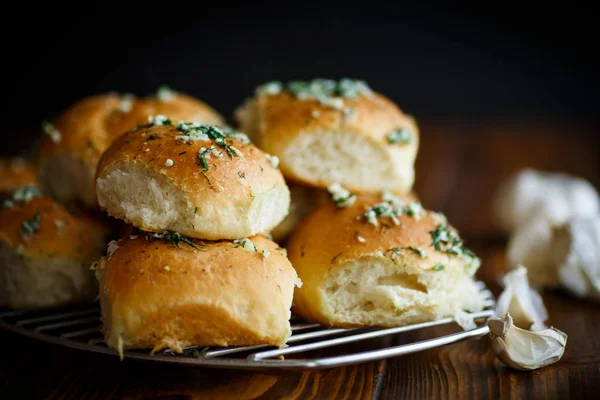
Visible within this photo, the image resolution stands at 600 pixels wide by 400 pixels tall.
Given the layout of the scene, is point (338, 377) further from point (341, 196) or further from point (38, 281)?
point (38, 281)

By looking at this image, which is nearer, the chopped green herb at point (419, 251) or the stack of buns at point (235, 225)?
the stack of buns at point (235, 225)

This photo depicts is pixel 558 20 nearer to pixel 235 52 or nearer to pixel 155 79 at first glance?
pixel 235 52

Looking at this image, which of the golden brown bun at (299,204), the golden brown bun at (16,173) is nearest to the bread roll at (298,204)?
the golden brown bun at (299,204)

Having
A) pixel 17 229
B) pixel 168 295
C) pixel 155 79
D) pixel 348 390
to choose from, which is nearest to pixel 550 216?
pixel 348 390

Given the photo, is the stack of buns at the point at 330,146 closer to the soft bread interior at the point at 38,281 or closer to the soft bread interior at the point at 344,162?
the soft bread interior at the point at 344,162

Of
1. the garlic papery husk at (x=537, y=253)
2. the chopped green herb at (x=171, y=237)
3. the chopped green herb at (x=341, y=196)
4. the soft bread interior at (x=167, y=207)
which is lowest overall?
the garlic papery husk at (x=537, y=253)

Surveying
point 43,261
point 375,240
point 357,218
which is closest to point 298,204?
point 357,218

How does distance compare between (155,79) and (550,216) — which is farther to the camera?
(155,79)
